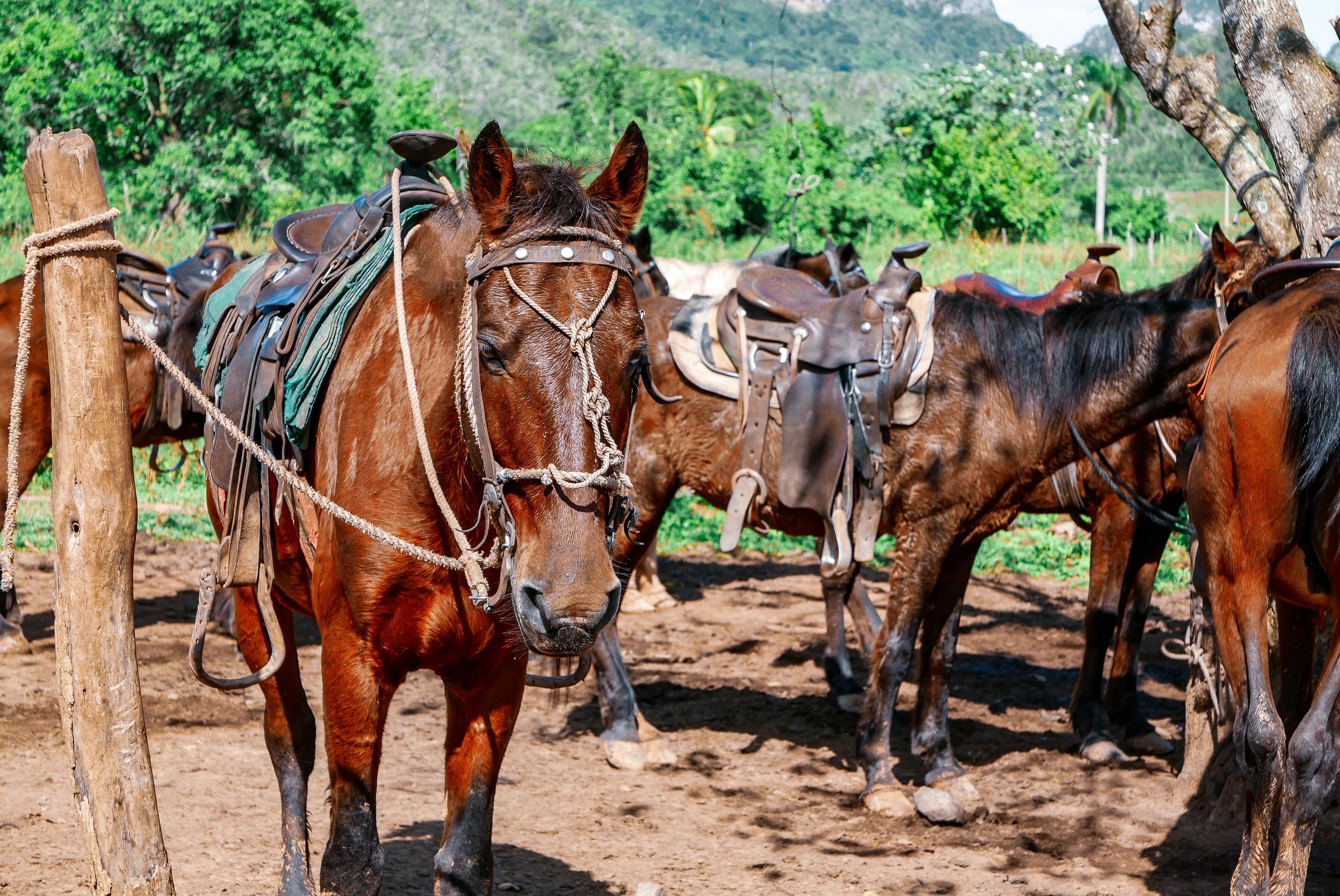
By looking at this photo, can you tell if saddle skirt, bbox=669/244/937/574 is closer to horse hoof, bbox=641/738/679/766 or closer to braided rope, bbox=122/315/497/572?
horse hoof, bbox=641/738/679/766

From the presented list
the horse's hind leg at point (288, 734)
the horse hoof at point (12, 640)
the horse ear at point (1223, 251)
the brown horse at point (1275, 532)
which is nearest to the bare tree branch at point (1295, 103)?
the horse ear at point (1223, 251)

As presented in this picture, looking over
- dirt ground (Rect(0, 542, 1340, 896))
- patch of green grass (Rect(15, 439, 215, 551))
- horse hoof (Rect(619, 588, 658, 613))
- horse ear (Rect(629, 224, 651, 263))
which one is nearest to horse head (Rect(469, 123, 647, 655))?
dirt ground (Rect(0, 542, 1340, 896))

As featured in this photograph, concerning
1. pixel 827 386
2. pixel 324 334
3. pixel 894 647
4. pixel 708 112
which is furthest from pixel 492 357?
pixel 708 112

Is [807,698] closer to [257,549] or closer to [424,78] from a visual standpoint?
[257,549]

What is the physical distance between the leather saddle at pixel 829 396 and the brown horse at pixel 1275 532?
1635 millimetres

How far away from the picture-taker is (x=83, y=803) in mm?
2393

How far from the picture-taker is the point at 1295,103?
4391mm

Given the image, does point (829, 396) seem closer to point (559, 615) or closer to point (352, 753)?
point (352, 753)

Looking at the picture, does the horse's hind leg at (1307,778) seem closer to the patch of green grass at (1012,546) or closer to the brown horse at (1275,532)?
the brown horse at (1275,532)

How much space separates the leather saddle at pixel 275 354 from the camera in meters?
3.16

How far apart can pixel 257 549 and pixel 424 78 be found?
1182 inches

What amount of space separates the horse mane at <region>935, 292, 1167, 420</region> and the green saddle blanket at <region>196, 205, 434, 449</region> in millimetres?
2984

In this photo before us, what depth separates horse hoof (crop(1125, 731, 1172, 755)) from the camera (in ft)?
18.2

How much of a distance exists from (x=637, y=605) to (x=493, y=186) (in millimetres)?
6102
